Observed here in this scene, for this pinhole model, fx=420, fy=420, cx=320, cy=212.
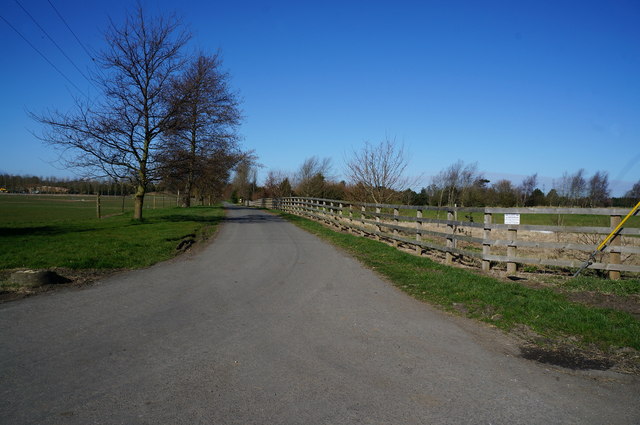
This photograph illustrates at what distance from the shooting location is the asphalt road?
10.6 ft

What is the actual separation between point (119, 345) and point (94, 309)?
1832 mm

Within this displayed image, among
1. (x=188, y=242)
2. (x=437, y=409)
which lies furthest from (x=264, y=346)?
(x=188, y=242)

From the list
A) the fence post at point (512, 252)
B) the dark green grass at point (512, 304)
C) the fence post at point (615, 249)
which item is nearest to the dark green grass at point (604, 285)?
the fence post at point (615, 249)

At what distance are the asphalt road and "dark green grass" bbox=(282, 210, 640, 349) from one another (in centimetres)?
58

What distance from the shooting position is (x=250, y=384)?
12.1 ft

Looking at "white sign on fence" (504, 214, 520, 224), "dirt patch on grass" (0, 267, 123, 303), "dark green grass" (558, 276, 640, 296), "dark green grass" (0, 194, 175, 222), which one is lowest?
"dark green grass" (0, 194, 175, 222)

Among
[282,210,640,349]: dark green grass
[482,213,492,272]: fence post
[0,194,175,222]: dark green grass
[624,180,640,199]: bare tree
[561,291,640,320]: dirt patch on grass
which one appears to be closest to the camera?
[282,210,640,349]: dark green grass

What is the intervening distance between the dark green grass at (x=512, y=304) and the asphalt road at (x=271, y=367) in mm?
577

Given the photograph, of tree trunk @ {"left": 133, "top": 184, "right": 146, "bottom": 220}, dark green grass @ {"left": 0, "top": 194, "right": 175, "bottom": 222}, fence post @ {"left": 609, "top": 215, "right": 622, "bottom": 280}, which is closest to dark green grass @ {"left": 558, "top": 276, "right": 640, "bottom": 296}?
fence post @ {"left": 609, "top": 215, "right": 622, "bottom": 280}

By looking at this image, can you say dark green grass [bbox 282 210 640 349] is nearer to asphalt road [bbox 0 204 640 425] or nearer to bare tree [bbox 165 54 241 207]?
asphalt road [bbox 0 204 640 425]

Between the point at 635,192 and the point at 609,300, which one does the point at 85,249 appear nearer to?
the point at 609,300

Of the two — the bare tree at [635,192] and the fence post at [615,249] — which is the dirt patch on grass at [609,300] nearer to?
the fence post at [615,249]

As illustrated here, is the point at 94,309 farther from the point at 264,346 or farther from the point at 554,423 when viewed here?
the point at 554,423

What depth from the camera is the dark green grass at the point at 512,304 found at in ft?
16.9
